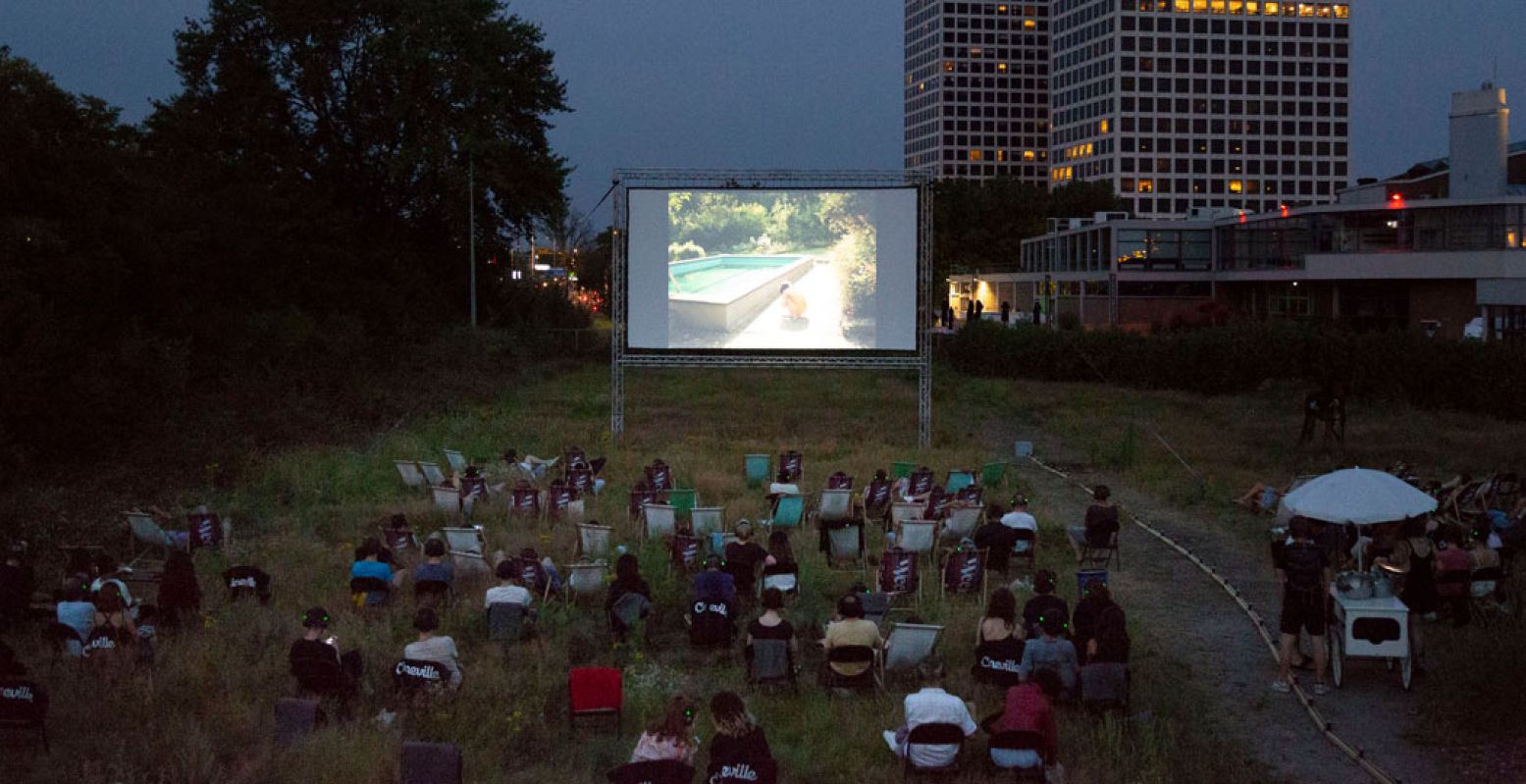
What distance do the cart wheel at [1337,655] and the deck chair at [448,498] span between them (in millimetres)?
11281

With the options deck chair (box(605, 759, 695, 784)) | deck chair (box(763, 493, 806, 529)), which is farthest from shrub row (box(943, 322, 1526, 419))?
deck chair (box(605, 759, 695, 784))

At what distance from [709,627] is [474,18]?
43285 millimetres

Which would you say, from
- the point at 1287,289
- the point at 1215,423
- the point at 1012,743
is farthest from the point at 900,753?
the point at 1287,289

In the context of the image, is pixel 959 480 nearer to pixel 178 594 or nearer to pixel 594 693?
pixel 594 693

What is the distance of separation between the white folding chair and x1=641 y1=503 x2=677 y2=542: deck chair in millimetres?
2199

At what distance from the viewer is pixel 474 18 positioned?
50.2 meters

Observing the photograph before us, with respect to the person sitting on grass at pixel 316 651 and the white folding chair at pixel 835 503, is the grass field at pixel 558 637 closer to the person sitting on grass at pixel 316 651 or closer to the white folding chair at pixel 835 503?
the person sitting on grass at pixel 316 651

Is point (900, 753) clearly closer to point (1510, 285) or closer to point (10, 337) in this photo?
point (10, 337)

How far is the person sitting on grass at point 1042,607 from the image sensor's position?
33.0 ft

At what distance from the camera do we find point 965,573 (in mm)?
13719

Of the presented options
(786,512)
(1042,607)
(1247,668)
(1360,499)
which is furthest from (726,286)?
(1042,607)

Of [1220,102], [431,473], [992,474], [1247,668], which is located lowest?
[1247,668]

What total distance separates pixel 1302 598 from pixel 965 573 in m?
3.87

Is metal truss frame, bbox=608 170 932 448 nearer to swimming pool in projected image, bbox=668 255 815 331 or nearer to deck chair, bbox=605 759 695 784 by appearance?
swimming pool in projected image, bbox=668 255 815 331
